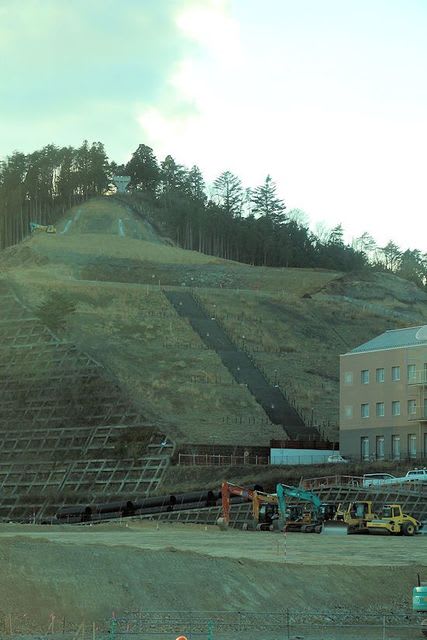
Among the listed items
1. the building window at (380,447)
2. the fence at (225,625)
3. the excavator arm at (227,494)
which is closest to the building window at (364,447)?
the building window at (380,447)

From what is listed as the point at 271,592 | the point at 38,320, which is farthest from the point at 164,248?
the point at 271,592

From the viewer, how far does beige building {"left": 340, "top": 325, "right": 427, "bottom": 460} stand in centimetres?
8256

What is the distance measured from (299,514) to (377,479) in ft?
38.3

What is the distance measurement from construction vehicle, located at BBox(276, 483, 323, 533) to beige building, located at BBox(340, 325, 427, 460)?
19630 mm

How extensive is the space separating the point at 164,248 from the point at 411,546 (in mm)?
120317

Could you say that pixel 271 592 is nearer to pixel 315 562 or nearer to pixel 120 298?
pixel 315 562

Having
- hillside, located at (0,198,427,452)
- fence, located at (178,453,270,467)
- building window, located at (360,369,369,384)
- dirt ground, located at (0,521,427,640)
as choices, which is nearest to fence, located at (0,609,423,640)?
dirt ground, located at (0,521,427,640)

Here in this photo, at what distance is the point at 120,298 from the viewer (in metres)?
123

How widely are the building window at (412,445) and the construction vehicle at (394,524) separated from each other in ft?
73.6

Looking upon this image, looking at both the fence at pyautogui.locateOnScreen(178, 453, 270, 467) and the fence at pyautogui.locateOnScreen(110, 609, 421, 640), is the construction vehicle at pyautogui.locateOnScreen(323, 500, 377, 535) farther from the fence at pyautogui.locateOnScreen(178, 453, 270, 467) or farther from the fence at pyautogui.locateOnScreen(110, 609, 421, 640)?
the fence at pyautogui.locateOnScreen(110, 609, 421, 640)

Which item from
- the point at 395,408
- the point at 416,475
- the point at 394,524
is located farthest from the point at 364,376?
the point at 394,524

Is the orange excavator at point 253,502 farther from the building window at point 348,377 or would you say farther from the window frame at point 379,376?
the building window at point 348,377

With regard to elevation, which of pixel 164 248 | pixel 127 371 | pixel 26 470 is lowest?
pixel 26 470

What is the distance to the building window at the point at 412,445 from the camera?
81875mm
